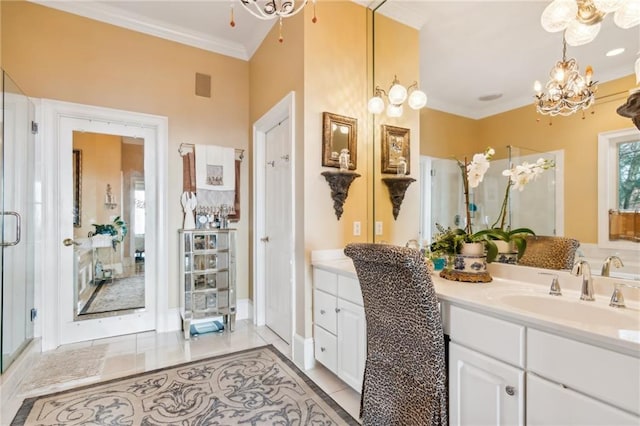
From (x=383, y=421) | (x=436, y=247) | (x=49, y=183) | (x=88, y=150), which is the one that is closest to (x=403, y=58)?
(x=436, y=247)

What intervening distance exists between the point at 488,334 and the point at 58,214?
3472 millimetres

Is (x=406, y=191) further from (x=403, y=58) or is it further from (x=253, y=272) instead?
(x=253, y=272)

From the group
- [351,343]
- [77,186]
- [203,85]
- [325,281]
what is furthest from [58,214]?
[351,343]

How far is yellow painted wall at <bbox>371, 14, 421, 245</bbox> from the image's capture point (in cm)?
234

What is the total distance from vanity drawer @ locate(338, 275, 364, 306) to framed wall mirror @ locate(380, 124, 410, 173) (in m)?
1.08

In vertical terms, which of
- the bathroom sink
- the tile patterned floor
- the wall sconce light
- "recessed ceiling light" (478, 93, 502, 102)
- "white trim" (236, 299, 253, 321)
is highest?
"recessed ceiling light" (478, 93, 502, 102)

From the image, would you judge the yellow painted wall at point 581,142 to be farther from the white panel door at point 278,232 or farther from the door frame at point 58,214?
the door frame at point 58,214

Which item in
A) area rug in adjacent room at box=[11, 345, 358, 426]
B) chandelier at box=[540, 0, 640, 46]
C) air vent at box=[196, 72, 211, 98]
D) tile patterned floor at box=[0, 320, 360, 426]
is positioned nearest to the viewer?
chandelier at box=[540, 0, 640, 46]

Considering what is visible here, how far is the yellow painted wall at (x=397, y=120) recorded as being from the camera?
2.34 meters

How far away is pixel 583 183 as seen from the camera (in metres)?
1.37

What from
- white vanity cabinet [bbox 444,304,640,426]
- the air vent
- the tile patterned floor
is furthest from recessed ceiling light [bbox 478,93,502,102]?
the air vent

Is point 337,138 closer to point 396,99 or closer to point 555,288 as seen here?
point 396,99

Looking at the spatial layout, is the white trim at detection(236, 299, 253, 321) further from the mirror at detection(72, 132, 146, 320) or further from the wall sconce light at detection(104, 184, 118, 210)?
the wall sconce light at detection(104, 184, 118, 210)

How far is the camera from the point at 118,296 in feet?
9.93
